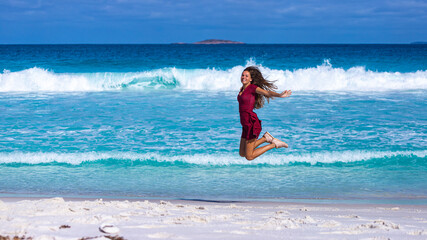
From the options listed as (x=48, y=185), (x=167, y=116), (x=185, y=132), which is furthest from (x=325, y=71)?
(x=48, y=185)

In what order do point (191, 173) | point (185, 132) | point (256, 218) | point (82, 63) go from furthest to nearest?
1. point (82, 63)
2. point (185, 132)
3. point (191, 173)
4. point (256, 218)

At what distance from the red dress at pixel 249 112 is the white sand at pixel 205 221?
104 centimetres

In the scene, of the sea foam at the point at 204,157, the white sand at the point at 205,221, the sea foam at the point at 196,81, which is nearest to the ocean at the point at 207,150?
the sea foam at the point at 204,157

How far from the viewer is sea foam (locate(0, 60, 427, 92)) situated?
74.2 feet

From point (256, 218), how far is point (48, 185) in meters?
3.87

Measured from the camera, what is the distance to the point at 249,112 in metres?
6.06

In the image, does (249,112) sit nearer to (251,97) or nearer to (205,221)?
(251,97)

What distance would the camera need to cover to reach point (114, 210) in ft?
16.8

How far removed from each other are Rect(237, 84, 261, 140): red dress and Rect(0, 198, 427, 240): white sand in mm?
1040

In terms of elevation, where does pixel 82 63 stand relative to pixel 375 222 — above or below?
above

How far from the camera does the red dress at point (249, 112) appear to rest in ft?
19.7

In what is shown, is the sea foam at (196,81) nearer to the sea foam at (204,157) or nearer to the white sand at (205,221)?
the sea foam at (204,157)

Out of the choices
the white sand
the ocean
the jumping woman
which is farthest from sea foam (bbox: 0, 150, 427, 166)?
the white sand

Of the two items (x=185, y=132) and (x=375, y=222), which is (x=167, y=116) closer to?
(x=185, y=132)
